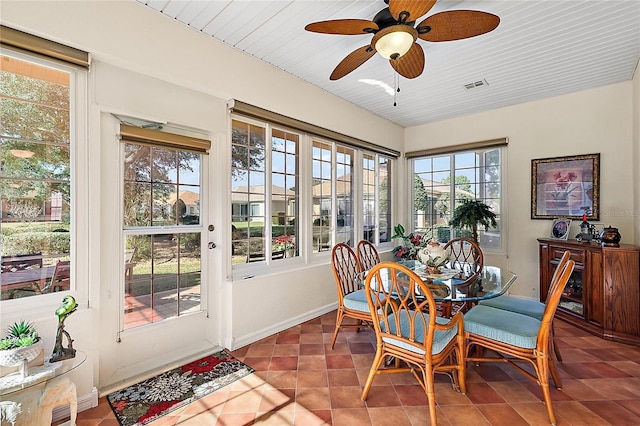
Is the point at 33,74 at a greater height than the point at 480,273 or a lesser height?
greater

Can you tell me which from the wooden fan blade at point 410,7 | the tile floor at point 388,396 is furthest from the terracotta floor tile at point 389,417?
the wooden fan blade at point 410,7

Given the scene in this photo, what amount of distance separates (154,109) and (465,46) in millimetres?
2702

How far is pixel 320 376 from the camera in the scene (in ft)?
7.36

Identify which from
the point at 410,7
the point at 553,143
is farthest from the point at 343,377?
the point at 553,143

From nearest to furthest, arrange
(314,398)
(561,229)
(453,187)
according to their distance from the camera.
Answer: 1. (314,398)
2. (561,229)
3. (453,187)

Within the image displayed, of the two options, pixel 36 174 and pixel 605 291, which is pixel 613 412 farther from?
pixel 36 174

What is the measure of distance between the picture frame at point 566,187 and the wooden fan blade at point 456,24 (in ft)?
9.36

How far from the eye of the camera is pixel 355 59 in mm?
2248

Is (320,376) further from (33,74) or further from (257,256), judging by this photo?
(33,74)

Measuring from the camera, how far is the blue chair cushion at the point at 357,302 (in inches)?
100

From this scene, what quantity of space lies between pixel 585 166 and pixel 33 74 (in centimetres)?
533

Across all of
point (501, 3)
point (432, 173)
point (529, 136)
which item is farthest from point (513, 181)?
point (501, 3)

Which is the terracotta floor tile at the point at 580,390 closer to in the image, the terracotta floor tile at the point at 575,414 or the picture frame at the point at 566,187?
the terracotta floor tile at the point at 575,414

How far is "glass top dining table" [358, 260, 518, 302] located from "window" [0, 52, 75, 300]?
2.21 meters
